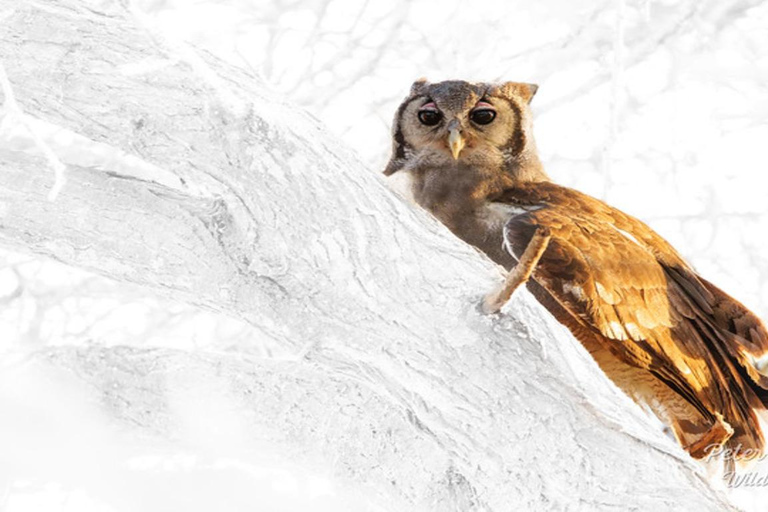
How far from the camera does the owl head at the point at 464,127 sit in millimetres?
1463

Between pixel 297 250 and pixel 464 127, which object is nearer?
pixel 297 250

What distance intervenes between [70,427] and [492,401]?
1.91 feet

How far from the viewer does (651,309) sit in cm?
136

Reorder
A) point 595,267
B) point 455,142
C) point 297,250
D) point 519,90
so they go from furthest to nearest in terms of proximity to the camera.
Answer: point 519,90
point 455,142
point 595,267
point 297,250

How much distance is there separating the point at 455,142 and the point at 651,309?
0.36 meters

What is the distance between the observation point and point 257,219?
1.04 metres

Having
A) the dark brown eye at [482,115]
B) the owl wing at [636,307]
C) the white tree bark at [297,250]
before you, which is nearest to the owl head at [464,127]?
the dark brown eye at [482,115]

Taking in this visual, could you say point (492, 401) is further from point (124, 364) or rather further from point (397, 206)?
point (124, 364)

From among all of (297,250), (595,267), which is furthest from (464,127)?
(297,250)

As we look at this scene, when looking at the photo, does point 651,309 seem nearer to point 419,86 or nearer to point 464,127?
point 464,127

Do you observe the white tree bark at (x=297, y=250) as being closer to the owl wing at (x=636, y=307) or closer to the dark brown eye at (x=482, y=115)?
the owl wing at (x=636, y=307)

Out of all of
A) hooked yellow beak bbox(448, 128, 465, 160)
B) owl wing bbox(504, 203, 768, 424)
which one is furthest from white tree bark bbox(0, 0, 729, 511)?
hooked yellow beak bbox(448, 128, 465, 160)

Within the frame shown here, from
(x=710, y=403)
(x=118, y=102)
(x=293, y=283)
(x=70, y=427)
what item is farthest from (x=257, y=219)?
(x=710, y=403)

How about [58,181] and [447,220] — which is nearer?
[58,181]
